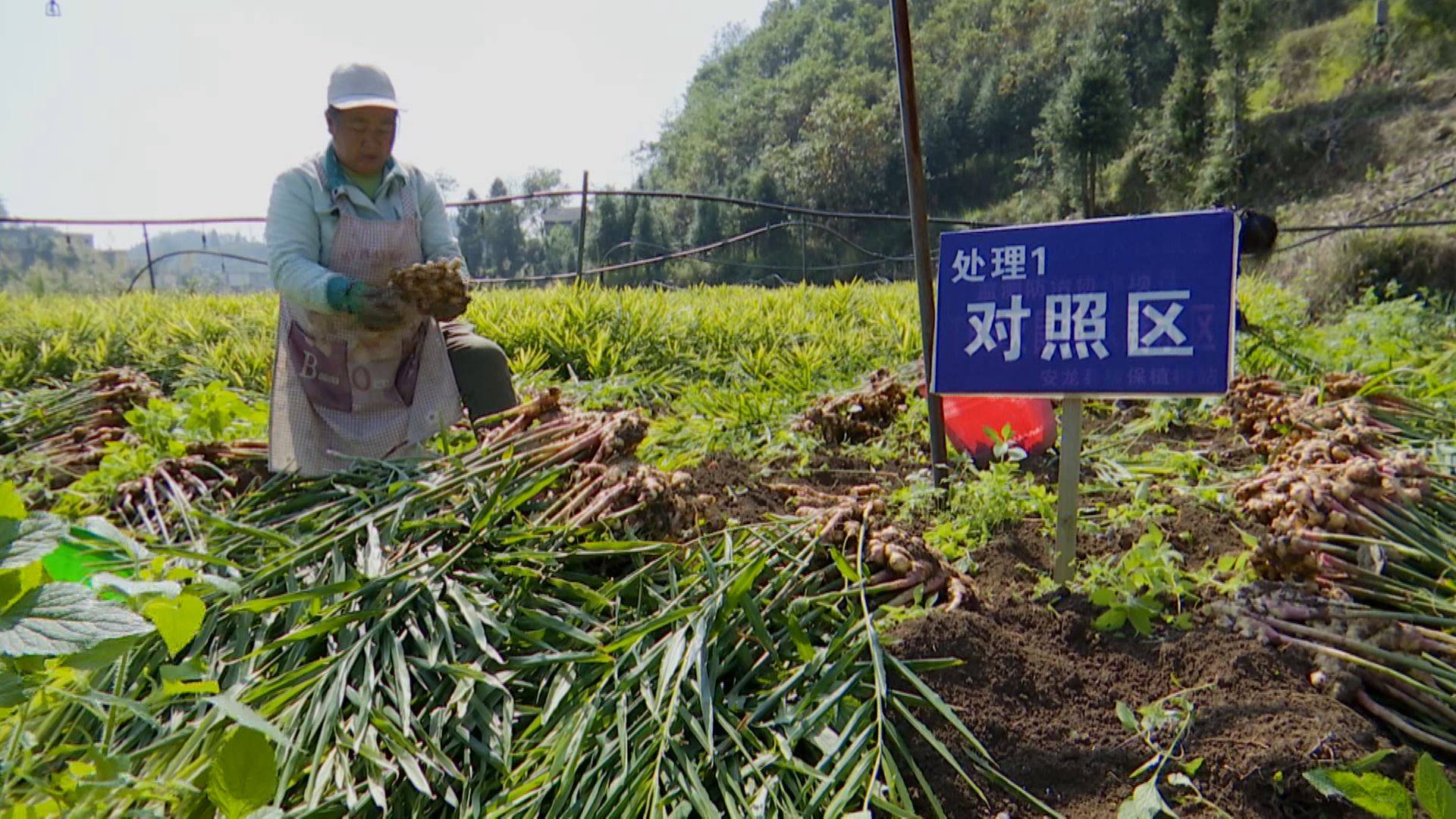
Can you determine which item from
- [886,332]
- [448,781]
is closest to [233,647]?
[448,781]

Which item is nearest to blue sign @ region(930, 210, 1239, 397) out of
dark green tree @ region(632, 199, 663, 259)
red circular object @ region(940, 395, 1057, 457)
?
red circular object @ region(940, 395, 1057, 457)

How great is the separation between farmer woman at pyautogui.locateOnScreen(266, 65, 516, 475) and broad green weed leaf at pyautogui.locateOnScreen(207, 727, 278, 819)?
157 cm

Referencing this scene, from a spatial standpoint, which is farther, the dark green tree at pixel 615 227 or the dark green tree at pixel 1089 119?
the dark green tree at pixel 615 227

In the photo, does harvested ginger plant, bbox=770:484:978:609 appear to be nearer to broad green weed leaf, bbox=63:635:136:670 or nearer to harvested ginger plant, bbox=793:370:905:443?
harvested ginger plant, bbox=793:370:905:443

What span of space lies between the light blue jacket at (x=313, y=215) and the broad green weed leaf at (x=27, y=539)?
1.51 metres

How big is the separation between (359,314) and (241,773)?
1.64m

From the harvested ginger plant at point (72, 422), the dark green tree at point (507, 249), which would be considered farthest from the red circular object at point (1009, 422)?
the dark green tree at point (507, 249)

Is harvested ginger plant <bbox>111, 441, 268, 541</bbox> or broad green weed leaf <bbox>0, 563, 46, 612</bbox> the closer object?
broad green weed leaf <bbox>0, 563, 46, 612</bbox>

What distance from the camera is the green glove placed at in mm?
2170

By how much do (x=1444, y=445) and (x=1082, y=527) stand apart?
3.02ft

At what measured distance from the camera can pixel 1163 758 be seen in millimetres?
1184

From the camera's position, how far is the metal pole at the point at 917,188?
6.56 feet

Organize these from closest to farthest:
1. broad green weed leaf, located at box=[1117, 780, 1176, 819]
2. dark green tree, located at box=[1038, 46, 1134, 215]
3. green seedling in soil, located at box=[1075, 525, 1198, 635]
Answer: broad green weed leaf, located at box=[1117, 780, 1176, 819], green seedling in soil, located at box=[1075, 525, 1198, 635], dark green tree, located at box=[1038, 46, 1134, 215]

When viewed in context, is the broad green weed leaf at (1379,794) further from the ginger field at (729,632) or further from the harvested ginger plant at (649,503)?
the harvested ginger plant at (649,503)
